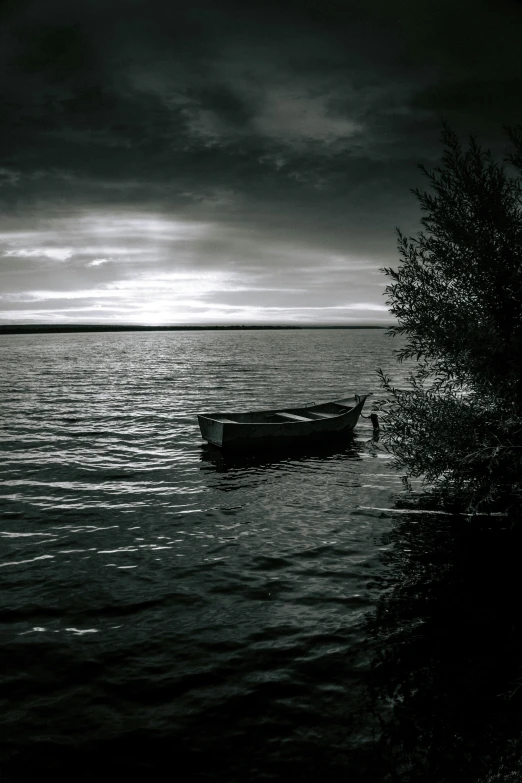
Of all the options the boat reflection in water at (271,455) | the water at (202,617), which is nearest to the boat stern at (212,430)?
the boat reflection in water at (271,455)

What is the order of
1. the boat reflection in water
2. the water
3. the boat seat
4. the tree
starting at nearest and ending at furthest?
the water
the tree
the boat reflection in water
the boat seat

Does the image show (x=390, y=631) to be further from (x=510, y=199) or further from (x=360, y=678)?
(x=510, y=199)

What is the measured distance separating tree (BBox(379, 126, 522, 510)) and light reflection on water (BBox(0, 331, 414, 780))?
3.06 metres

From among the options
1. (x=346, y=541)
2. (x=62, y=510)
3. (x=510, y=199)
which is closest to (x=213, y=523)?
(x=346, y=541)

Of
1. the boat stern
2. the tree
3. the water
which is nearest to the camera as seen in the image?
the water

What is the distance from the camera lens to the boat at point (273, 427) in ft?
72.3

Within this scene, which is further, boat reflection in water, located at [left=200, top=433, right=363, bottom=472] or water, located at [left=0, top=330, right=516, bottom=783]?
boat reflection in water, located at [left=200, top=433, right=363, bottom=472]

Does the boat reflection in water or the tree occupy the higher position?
the tree

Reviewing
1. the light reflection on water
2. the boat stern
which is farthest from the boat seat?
the boat stern

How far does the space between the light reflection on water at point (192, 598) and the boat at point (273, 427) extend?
2.66 ft

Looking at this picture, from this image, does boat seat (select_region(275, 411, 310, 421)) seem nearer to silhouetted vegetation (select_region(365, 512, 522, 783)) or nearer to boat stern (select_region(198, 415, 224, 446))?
→ boat stern (select_region(198, 415, 224, 446))

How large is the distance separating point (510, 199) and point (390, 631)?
10.2 meters

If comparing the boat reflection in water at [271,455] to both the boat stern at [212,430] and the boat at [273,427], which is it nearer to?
the boat at [273,427]

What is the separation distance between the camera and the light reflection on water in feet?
22.7
